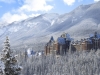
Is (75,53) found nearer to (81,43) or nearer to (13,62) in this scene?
(81,43)

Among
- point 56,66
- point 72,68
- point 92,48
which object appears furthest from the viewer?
point 92,48

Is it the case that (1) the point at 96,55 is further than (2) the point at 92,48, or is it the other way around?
(2) the point at 92,48

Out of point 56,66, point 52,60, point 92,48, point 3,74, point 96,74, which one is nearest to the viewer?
point 3,74

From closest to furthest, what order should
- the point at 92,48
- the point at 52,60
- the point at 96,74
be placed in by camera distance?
1. the point at 96,74
2. the point at 52,60
3. the point at 92,48

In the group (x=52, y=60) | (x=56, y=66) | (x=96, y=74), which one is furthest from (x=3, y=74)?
(x=52, y=60)

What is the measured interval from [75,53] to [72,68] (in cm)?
2062

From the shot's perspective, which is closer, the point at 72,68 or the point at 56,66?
the point at 72,68

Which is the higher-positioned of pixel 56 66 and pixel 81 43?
pixel 81 43

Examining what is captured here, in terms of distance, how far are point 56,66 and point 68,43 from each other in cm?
2686

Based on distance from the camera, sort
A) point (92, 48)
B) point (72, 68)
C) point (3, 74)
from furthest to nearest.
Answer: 1. point (92, 48)
2. point (72, 68)
3. point (3, 74)

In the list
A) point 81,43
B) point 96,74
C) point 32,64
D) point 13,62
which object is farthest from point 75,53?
point 13,62

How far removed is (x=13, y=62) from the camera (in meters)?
18.2

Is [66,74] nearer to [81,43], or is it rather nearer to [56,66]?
[56,66]

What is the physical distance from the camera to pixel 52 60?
11275cm
